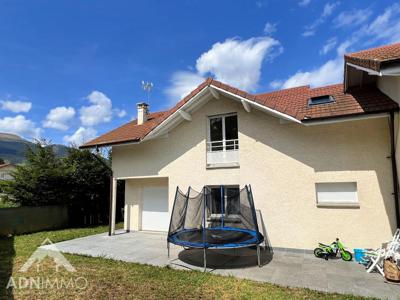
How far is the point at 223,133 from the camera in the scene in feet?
37.8

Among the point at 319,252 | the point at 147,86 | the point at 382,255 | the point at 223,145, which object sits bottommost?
the point at 319,252

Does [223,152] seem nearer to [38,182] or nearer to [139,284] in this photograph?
[139,284]

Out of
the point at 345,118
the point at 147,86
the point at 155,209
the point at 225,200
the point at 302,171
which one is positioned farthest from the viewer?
the point at 147,86

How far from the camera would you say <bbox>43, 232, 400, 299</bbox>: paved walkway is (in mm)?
6301

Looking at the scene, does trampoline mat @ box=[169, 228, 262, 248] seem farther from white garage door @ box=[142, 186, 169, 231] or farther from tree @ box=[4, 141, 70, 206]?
tree @ box=[4, 141, 70, 206]

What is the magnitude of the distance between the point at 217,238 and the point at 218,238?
3 centimetres

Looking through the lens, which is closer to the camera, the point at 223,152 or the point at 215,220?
the point at 215,220

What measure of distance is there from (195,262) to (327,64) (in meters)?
12.6

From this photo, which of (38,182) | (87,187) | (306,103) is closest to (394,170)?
(306,103)

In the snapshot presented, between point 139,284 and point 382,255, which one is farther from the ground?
point 382,255

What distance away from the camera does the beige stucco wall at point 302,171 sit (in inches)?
336

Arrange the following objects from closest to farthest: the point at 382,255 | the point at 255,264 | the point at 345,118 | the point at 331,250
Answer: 1. the point at 382,255
2. the point at 255,264
3. the point at 345,118
4. the point at 331,250

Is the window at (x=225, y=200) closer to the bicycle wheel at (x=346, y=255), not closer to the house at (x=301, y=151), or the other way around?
the house at (x=301, y=151)

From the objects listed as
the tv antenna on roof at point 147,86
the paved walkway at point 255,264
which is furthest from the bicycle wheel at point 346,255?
the tv antenna on roof at point 147,86
